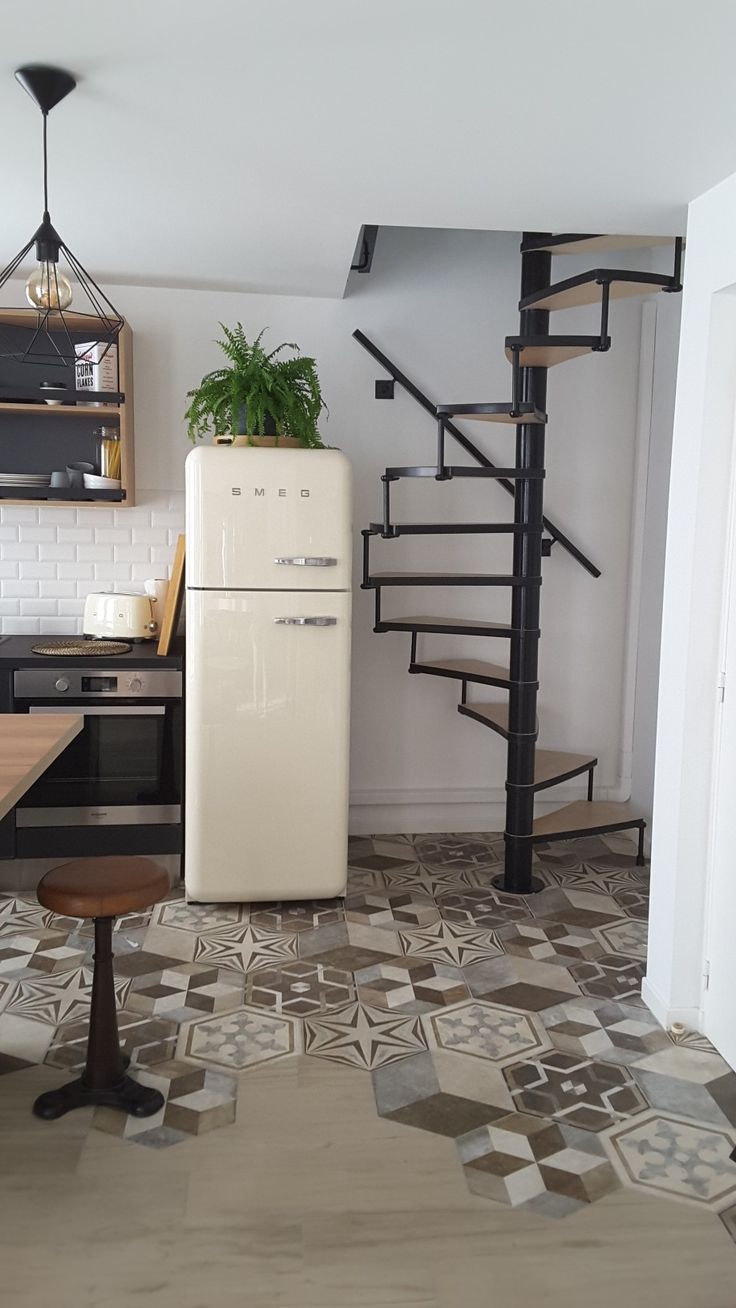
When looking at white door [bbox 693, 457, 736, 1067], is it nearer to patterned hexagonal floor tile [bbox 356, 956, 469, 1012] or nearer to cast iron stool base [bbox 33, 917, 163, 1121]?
patterned hexagonal floor tile [bbox 356, 956, 469, 1012]

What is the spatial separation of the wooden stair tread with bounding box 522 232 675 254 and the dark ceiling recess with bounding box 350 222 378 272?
2.65 ft

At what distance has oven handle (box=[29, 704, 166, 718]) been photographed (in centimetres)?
409

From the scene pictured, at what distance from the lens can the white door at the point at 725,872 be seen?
9.64ft

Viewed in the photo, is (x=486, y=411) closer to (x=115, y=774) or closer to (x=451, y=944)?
(x=451, y=944)

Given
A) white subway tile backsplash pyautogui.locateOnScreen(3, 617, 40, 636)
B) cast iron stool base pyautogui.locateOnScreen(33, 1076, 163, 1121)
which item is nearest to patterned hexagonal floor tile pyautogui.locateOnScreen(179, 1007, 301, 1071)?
cast iron stool base pyautogui.locateOnScreen(33, 1076, 163, 1121)

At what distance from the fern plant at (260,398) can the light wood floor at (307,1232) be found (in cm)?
245

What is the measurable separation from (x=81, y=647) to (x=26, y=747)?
1.69 meters

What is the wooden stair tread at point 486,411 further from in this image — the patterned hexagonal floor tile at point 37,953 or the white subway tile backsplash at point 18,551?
the patterned hexagonal floor tile at point 37,953

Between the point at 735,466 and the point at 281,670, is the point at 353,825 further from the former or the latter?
the point at 735,466

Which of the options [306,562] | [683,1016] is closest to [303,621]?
[306,562]

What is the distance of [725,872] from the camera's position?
3.00 metres

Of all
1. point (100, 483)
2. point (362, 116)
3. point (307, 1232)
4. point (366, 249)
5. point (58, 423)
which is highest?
point (366, 249)

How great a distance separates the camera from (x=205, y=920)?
3939mm

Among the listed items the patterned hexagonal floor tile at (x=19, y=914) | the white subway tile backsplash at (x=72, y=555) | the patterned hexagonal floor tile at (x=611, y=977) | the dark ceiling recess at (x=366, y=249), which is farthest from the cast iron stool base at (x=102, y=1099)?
the dark ceiling recess at (x=366, y=249)
